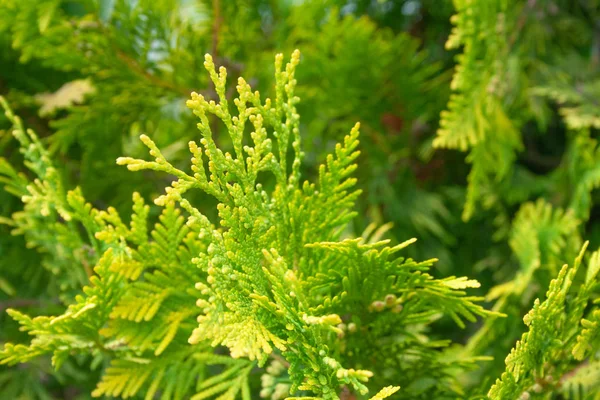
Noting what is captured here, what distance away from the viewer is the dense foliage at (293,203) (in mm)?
658

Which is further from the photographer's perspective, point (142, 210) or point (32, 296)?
point (32, 296)

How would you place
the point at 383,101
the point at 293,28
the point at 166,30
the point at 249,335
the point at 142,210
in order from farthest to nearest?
1. the point at 293,28
2. the point at 383,101
3. the point at 166,30
4. the point at 142,210
5. the point at 249,335

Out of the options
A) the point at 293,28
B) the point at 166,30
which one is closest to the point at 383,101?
the point at 293,28

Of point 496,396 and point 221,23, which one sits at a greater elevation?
point 221,23

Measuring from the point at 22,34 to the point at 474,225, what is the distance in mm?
1211

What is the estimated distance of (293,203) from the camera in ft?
2.37

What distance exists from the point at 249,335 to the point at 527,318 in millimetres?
304

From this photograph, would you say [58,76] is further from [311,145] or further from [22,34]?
[311,145]

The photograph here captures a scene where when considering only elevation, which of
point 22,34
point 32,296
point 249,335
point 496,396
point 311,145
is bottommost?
point 496,396

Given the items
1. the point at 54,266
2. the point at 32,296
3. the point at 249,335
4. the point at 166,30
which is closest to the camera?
the point at 249,335

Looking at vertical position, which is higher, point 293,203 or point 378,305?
point 293,203

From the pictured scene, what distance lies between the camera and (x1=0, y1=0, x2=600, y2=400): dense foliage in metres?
0.66

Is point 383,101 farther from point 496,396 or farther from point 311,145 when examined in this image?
point 496,396

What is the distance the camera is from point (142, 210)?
0.79 meters
